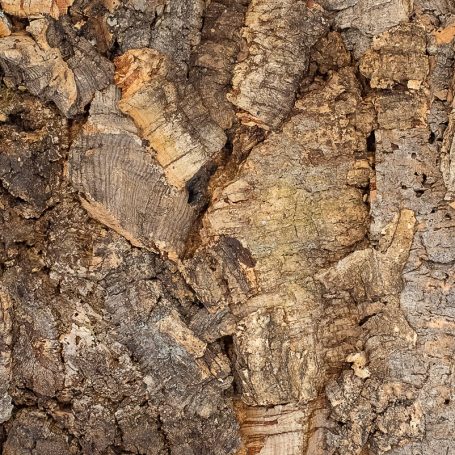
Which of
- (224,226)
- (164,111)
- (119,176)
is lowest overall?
(224,226)

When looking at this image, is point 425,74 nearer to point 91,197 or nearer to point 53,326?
point 91,197

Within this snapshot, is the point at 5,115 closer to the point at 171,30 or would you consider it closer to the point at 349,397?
the point at 171,30

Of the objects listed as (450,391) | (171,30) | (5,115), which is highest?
(171,30)

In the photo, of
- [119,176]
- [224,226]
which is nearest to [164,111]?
[119,176]

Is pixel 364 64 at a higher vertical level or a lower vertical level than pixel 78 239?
higher

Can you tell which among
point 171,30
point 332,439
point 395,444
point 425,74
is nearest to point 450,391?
point 395,444

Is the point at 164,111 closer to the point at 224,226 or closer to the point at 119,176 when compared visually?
the point at 119,176

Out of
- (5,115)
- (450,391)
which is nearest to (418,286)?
(450,391)
